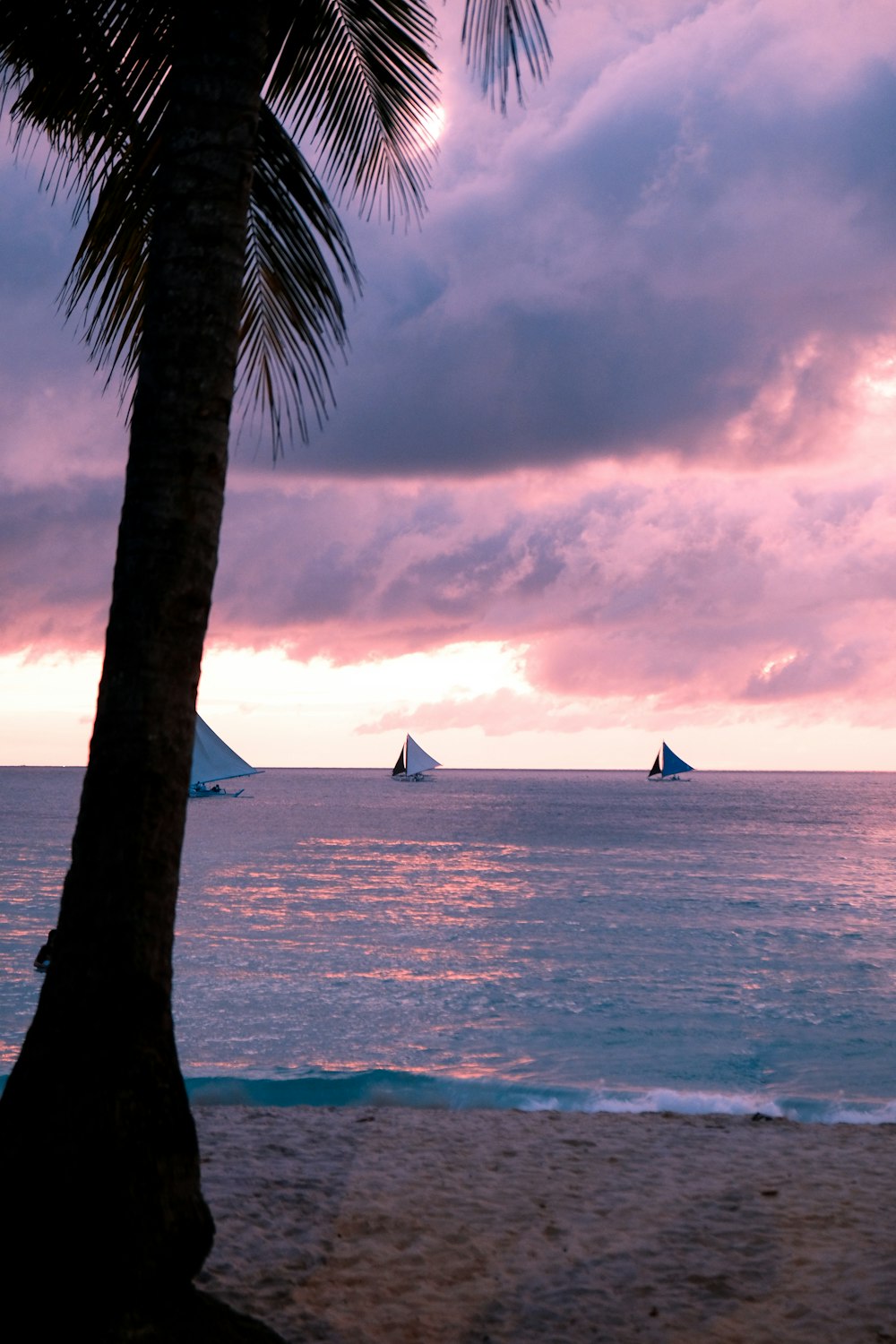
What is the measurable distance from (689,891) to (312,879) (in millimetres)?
12385

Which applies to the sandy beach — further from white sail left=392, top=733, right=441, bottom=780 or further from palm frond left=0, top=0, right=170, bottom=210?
white sail left=392, top=733, right=441, bottom=780

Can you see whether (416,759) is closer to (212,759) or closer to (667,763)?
(667,763)

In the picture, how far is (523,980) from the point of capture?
62.7 ft

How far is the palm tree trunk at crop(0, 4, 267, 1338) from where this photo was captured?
352 cm

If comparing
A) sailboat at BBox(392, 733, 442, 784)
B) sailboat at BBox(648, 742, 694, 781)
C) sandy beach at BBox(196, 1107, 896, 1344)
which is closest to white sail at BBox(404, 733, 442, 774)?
sailboat at BBox(392, 733, 442, 784)

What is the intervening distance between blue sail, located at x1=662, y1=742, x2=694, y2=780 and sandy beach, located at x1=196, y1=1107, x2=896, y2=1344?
523ft

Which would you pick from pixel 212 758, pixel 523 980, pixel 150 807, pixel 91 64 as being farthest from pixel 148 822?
pixel 212 758

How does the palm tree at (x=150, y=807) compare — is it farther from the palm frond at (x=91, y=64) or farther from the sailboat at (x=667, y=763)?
the sailboat at (x=667, y=763)

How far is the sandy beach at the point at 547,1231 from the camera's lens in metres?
5.18

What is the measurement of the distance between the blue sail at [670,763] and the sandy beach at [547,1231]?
523 feet

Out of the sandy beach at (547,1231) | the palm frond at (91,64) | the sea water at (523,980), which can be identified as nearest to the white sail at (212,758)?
the sea water at (523,980)

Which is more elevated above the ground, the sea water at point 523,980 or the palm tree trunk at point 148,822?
the palm tree trunk at point 148,822

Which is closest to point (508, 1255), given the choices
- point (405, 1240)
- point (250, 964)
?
point (405, 1240)

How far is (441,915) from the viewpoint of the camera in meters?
27.8
